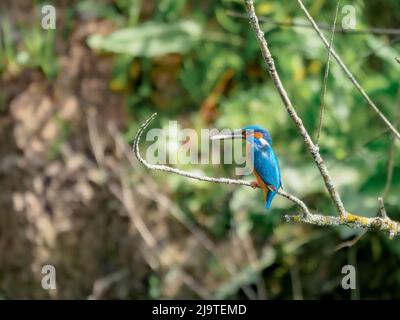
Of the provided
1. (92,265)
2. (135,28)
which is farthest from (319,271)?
(135,28)

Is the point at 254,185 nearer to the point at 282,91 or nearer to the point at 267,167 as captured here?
the point at 267,167

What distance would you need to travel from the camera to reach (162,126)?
395 cm

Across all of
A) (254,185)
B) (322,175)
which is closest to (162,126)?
(254,185)

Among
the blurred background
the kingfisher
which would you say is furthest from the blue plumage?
the blurred background

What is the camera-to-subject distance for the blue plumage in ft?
5.49

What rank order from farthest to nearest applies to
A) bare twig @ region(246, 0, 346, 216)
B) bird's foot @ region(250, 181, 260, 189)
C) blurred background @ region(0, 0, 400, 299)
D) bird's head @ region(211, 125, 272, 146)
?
blurred background @ region(0, 0, 400, 299) < bird's head @ region(211, 125, 272, 146) < bird's foot @ region(250, 181, 260, 189) < bare twig @ region(246, 0, 346, 216)

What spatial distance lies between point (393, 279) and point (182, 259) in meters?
1.14

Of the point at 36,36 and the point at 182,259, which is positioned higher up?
the point at 36,36

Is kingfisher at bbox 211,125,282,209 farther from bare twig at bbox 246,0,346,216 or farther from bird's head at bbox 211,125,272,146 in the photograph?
bare twig at bbox 246,0,346,216

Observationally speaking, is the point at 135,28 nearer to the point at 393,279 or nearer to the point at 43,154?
the point at 43,154

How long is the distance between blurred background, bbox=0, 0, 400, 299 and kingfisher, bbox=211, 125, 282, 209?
1.80 metres

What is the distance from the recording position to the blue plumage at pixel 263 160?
1.67m

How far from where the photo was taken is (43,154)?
162 inches

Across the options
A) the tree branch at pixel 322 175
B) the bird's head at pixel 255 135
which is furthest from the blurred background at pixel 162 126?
the tree branch at pixel 322 175
